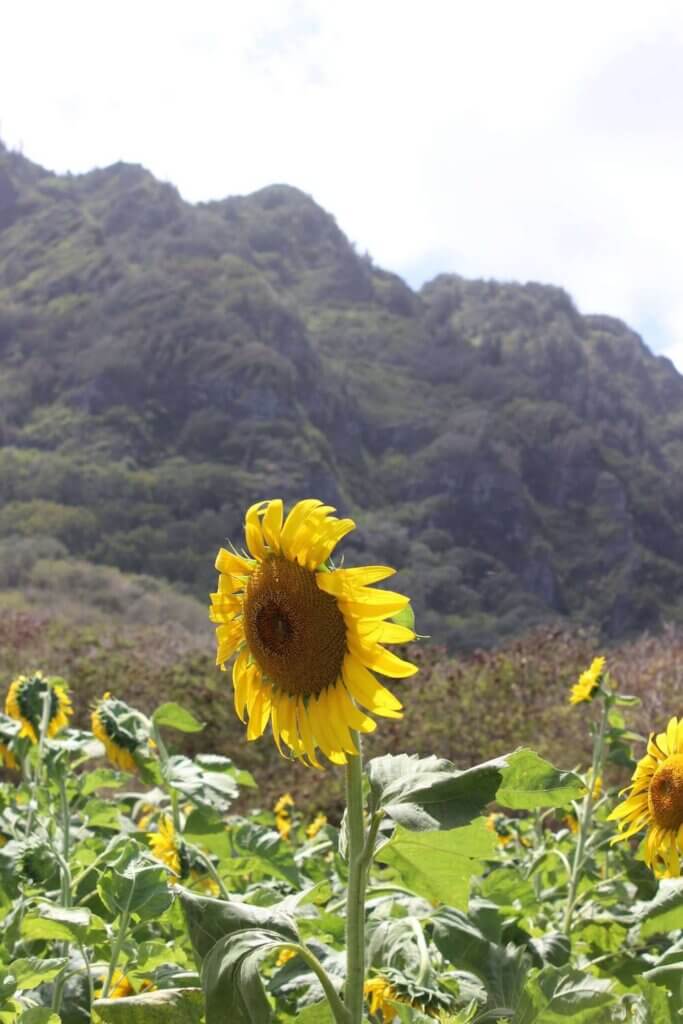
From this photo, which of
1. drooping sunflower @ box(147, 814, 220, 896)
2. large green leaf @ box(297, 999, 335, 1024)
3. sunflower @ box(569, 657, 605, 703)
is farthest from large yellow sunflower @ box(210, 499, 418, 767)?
sunflower @ box(569, 657, 605, 703)

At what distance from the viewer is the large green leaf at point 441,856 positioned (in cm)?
98

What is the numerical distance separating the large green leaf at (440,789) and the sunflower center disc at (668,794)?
332mm

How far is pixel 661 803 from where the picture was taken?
4.47 ft

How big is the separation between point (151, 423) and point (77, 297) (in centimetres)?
1058

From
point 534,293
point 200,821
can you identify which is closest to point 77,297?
point 534,293

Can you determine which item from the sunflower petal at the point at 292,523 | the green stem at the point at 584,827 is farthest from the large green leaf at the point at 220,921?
the green stem at the point at 584,827

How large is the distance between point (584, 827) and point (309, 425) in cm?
3993

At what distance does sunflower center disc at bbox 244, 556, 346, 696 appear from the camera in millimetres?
1009

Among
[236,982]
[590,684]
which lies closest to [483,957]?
[236,982]

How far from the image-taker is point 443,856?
101 centimetres

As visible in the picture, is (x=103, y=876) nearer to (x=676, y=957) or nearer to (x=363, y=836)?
(x=363, y=836)

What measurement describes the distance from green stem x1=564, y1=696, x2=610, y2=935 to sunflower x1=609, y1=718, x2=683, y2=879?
38cm

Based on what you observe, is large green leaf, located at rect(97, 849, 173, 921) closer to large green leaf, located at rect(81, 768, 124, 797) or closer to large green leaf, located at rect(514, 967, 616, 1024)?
large green leaf, located at rect(514, 967, 616, 1024)

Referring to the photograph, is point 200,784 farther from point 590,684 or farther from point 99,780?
point 590,684
